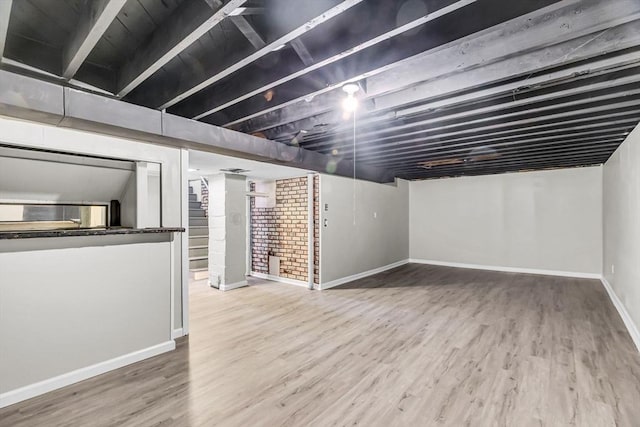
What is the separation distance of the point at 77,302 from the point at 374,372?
238cm

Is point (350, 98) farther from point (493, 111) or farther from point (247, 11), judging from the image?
point (493, 111)

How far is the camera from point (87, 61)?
7.59 feet

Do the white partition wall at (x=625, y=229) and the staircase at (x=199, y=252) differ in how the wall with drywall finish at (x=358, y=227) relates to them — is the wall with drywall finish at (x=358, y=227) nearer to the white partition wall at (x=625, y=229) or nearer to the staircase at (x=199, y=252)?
the staircase at (x=199, y=252)

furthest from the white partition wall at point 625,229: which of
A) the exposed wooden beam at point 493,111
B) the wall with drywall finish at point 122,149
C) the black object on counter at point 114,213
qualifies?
the black object on counter at point 114,213

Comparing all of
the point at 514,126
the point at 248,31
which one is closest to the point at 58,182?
the point at 248,31

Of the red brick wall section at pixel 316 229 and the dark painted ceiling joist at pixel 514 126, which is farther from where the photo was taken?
the red brick wall section at pixel 316 229

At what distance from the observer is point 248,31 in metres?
1.70

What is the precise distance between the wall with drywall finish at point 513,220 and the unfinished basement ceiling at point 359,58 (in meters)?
3.01

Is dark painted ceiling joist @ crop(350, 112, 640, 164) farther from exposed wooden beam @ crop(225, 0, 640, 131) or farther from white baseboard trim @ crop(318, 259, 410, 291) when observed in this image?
white baseboard trim @ crop(318, 259, 410, 291)

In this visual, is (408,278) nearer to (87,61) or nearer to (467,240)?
(467,240)

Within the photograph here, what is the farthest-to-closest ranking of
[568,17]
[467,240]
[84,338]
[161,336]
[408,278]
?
[467,240]
[408,278]
[161,336]
[84,338]
[568,17]

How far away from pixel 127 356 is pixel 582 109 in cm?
459

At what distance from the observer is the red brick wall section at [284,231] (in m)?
5.38

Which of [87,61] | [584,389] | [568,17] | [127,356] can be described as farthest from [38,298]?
[584,389]
